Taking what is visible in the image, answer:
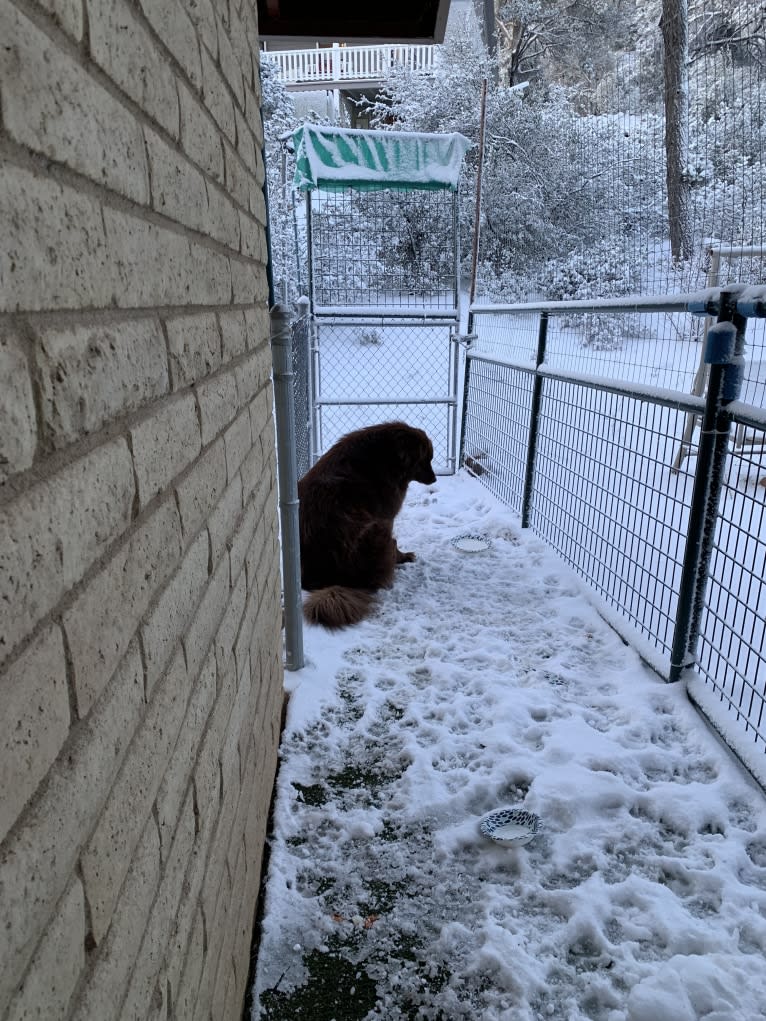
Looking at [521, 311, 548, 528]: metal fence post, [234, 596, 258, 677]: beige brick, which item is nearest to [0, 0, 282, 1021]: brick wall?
[234, 596, 258, 677]: beige brick

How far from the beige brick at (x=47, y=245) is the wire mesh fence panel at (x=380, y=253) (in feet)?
20.3

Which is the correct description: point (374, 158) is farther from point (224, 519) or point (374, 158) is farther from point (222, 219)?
point (224, 519)

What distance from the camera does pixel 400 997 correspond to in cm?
167

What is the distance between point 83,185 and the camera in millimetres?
665

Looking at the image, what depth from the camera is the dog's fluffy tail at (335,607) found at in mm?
3602

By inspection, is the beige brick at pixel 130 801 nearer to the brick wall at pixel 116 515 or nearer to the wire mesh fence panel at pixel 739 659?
the brick wall at pixel 116 515

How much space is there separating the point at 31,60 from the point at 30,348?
A: 0.75 feet

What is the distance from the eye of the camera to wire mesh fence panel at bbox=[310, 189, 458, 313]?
6.63m

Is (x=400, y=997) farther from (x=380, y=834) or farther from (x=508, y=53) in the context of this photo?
(x=508, y=53)

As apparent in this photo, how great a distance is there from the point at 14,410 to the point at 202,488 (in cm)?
70

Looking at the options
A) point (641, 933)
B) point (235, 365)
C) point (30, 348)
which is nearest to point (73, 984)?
point (30, 348)

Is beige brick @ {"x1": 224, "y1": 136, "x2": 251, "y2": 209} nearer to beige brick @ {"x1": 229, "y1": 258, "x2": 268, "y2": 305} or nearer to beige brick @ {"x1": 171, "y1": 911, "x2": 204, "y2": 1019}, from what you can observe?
beige brick @ {"x1": 229, "y1": 258, "x2": 268, "y2": 305}

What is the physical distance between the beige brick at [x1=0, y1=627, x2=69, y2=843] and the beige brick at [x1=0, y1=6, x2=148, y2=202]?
0.40m

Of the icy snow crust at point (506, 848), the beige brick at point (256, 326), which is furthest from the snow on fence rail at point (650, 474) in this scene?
the beige brick at point (256, 326)
